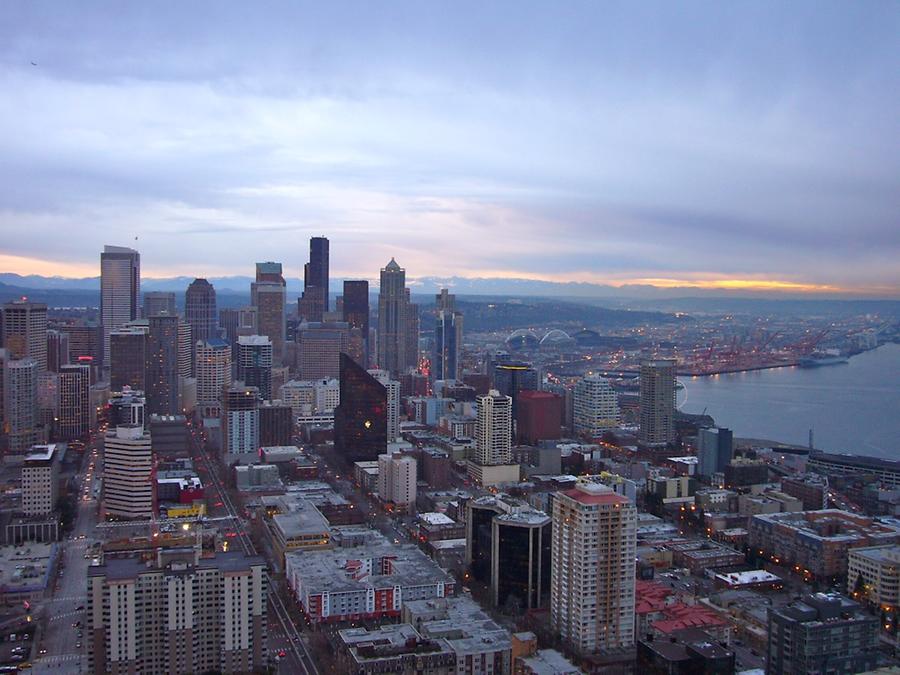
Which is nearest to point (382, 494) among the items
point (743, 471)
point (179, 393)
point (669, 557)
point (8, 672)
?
point (669, 557)

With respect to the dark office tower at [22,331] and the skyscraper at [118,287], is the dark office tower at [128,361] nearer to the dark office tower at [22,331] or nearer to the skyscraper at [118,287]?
the dark office tower at [22,331]

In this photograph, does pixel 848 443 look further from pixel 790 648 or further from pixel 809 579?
pixel 790 648

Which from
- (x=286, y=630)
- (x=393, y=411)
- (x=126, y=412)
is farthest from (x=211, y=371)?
(x=286, y=630)

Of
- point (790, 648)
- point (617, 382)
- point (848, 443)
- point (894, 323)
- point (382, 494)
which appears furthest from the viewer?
point (894, 323)

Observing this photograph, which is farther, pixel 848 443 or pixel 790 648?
pixel 848 443

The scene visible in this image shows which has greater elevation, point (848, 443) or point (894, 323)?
point (894, 323)

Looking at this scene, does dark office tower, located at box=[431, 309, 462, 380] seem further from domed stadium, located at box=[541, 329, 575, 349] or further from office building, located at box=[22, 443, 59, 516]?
office building, located at box=[22, 443, 59, 516]
